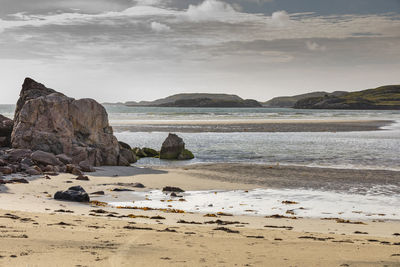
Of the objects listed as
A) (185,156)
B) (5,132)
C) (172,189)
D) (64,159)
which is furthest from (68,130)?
(172,189)

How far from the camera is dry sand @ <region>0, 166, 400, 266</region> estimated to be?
5.95 meters

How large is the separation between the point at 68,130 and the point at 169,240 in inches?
570

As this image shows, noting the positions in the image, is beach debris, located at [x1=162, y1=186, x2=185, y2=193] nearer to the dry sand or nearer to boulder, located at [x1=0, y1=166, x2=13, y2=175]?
the dry sand

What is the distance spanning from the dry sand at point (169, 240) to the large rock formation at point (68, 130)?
28.4ft

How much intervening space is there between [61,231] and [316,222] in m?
5.38

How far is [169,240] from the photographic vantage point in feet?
23.2

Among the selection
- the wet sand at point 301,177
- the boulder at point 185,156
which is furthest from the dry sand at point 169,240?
the boulder at point 185,156

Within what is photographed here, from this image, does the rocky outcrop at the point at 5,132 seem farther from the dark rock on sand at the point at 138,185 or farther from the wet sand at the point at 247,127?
the wet sand at the point at 247,127

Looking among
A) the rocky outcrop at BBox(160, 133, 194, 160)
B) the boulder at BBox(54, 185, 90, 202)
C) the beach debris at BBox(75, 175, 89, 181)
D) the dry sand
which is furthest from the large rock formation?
the dry sand

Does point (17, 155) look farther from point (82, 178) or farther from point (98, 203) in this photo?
point (98, 203)

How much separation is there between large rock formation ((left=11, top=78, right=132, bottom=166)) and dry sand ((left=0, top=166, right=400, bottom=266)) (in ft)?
28.4

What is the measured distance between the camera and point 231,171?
60.7ft

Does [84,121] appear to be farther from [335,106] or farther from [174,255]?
[335,106]

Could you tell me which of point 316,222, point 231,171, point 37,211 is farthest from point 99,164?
point 316,222
